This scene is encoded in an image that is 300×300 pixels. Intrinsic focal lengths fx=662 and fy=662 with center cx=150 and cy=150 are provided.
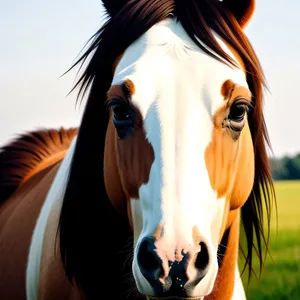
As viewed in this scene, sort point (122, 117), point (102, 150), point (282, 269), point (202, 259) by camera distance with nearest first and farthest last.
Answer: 1. point (202, 259)
2. point (122, 117)
3. point (102, 150)
4. point (282, 269)

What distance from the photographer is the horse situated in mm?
2619

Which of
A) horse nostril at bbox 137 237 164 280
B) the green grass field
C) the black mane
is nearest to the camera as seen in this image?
horse nostril at bbox 137 237 164 280

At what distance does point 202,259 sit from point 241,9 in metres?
1.41

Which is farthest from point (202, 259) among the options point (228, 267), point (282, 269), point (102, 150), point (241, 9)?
point (282, 269)

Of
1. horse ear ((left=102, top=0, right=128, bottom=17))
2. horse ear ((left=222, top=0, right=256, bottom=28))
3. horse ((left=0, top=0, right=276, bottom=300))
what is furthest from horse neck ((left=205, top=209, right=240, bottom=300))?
horse ear ((left=102, top=0, right=128, bottom=17))

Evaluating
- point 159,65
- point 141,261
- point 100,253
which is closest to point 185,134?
point 159,65

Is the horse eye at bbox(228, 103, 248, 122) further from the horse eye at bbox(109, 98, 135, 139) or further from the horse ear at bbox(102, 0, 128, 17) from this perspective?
the horse ear at bbox(102, 0, 128, 17)

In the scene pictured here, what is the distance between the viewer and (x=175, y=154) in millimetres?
2701

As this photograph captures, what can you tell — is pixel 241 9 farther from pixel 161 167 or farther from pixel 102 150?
pixel 161 167

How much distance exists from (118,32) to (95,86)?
299mm

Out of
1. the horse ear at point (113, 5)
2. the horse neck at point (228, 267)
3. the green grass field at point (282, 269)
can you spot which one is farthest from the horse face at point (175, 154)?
the green grass field at point (282, 269)

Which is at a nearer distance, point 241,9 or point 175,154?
point 175,154

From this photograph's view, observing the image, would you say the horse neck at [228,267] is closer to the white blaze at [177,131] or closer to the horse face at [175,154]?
the horse face at [175,154]

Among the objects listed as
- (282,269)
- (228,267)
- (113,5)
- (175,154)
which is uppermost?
(113,5)
